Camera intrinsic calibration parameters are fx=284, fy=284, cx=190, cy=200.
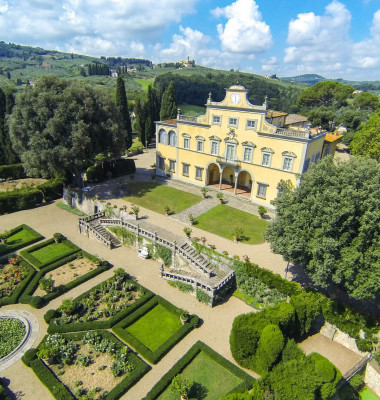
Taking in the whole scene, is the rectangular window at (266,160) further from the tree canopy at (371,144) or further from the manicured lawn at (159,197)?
the tree canopy at (371,144)

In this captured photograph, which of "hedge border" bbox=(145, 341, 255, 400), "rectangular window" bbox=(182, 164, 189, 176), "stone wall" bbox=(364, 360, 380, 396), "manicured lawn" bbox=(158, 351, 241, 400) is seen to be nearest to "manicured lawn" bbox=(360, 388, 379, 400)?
"stone wall" bbox=(364, 360, 380, 396)

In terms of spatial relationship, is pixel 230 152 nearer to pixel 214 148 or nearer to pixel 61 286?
pixel 214 148

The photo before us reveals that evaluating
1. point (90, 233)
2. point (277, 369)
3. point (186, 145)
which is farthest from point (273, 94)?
point (277, 369)

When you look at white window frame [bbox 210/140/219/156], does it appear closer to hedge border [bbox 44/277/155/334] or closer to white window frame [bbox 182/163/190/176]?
white window frame [bbox 182/163/190/176]

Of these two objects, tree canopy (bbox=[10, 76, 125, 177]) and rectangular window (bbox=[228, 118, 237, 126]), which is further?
rectangular window (bbox=[228, 118, 237, 126])

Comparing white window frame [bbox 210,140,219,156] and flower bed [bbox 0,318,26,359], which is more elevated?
white window frame [bbox 210,140,219,156]

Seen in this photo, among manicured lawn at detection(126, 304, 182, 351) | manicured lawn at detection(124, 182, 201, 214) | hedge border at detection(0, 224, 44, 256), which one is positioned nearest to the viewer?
manicured lawn at detection(126, 304, 182, 351)

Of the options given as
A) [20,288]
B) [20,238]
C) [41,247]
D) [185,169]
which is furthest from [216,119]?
[20,288]
